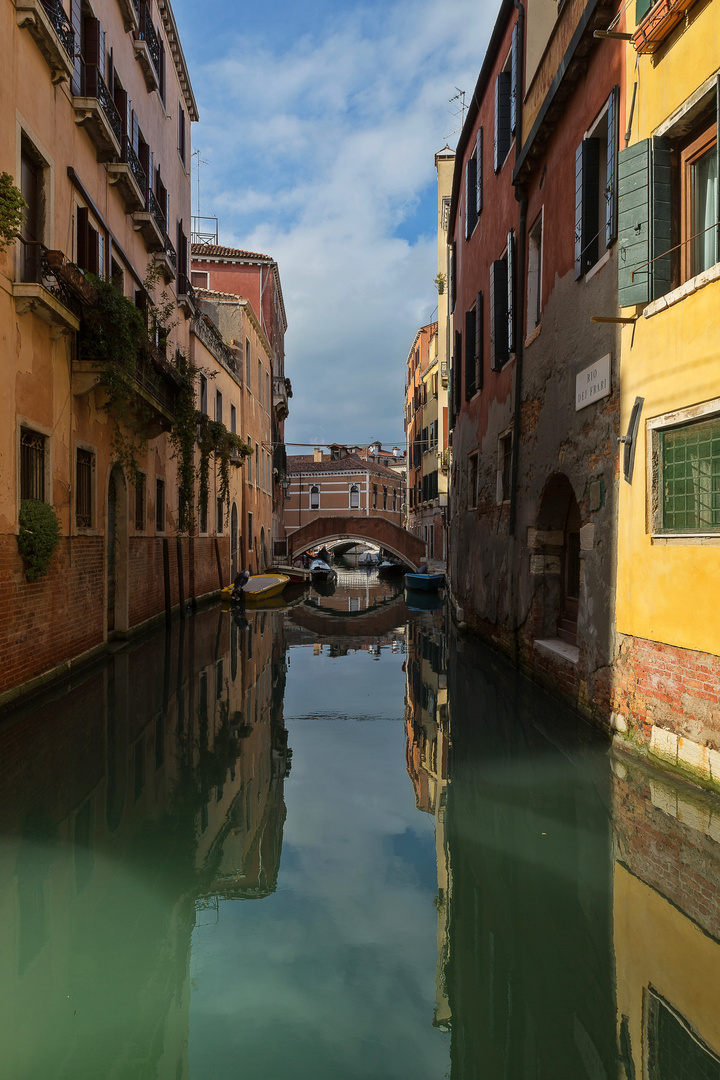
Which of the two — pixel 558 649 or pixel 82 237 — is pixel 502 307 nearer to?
pixel 558 649

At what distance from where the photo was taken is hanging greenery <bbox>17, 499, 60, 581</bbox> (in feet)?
22.6

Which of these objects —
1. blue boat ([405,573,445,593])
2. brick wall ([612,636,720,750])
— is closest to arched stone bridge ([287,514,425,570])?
blue boat ([405,573,445,593])

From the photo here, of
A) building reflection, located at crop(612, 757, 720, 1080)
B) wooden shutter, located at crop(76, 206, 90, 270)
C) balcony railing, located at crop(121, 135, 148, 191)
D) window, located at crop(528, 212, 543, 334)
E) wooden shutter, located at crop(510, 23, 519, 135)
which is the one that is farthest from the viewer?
balcony railing, located at crop(121, 135, 148, 191)

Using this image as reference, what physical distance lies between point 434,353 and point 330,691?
2519 cm

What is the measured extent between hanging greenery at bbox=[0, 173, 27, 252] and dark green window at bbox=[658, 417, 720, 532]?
17.5 ft

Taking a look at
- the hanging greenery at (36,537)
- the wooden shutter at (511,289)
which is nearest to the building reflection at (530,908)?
the hanging greenery at (36,537)

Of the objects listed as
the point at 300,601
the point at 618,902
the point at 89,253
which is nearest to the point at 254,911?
the point at 618,902

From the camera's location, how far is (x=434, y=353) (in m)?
31.4

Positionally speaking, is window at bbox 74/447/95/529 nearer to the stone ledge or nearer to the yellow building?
the stone ledge

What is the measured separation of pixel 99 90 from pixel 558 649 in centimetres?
857

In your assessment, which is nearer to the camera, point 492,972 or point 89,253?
point 492,972

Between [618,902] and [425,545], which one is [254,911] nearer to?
[618,902]

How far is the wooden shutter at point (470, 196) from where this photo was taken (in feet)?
43.1

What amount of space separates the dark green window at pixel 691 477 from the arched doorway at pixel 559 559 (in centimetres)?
307
